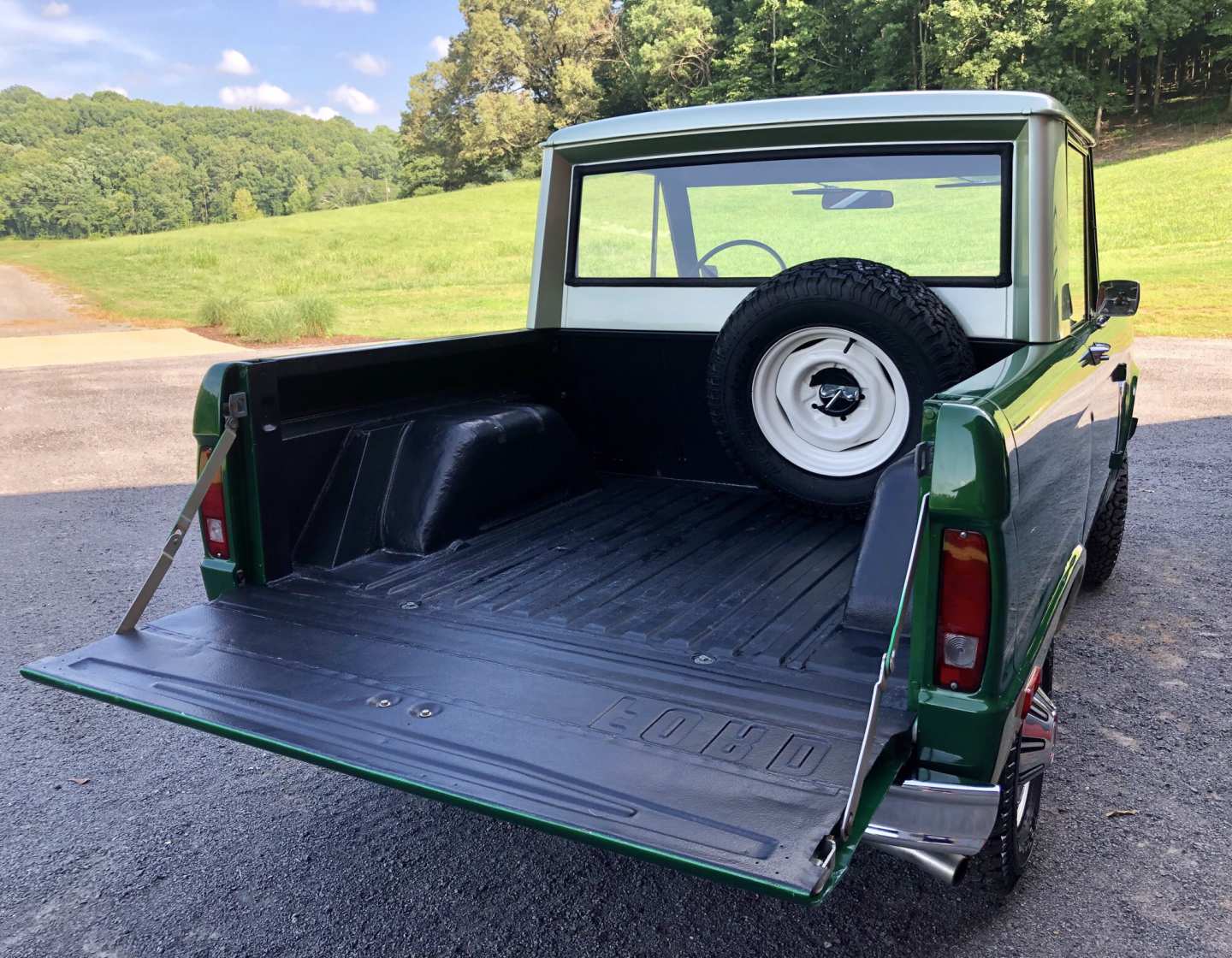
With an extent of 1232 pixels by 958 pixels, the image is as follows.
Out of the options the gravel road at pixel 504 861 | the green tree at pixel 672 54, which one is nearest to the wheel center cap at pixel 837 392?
the gravel road at pixel 504 861

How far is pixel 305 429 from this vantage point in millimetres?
2834

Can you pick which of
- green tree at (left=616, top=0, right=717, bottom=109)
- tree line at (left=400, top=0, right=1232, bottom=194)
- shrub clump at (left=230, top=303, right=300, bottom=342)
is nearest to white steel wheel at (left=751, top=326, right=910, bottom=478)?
shrub clump at (left=230, top=303, right=300, bottom=342)

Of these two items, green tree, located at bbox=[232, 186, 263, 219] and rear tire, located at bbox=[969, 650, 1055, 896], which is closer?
rear tire, located at bbox=[969, 650, 1055, 896]

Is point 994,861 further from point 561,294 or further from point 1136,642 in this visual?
point 561,294

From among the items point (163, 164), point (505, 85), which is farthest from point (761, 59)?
point (163, 164)

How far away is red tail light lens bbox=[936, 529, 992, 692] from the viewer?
5.52 ft

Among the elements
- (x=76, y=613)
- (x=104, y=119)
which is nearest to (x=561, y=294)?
(x=76, y=613)

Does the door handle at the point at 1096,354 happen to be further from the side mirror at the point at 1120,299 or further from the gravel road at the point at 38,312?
the gravel road at the point at 38,312

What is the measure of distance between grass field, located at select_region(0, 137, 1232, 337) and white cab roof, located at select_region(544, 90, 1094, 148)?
1276 cm

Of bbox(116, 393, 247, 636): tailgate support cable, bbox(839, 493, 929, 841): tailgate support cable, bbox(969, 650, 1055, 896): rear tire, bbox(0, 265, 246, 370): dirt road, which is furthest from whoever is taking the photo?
bbox(0, 265, 246, 370): dirt road

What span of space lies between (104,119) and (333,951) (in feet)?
312

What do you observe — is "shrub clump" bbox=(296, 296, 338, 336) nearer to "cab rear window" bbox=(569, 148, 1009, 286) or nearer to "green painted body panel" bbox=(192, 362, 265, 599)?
"cab rear window" bbox=(569, 148, 1009, 286)

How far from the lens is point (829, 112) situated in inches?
131

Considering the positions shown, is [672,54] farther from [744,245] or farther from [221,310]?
[744,245]
